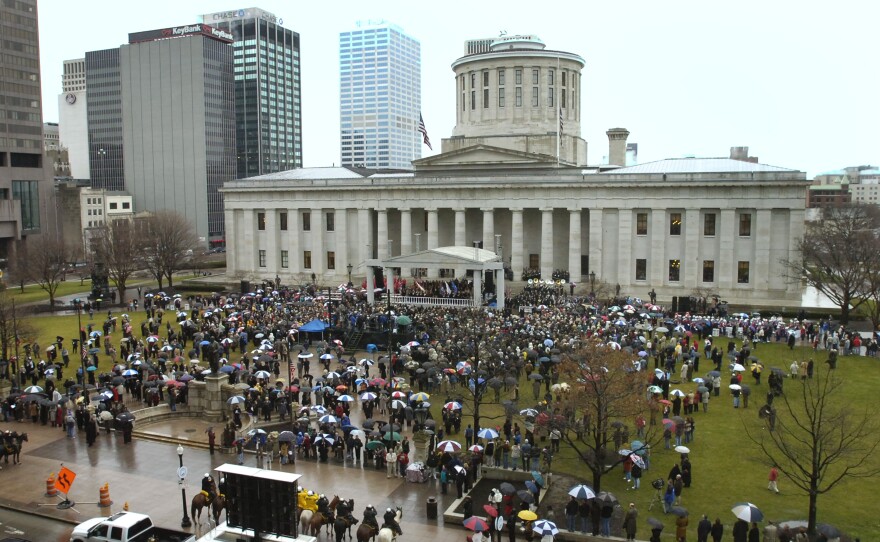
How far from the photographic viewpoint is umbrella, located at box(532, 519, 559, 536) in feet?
65.2

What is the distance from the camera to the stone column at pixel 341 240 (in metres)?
74.4

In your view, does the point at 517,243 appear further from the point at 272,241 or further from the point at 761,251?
the point at 272,241

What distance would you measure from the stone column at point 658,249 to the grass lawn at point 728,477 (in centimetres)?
2749

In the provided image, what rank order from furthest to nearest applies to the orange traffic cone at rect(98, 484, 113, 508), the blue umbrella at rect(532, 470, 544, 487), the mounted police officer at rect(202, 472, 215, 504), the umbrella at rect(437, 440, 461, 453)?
the umbrella at rect(437, 440, 461, 453)
the orange traffic cone at rect(98, 484, 113, 508)
the blue umbrella at rect(532, 470, 544, 487)
the mounted police officer at rect(202, 472, 215, 504)

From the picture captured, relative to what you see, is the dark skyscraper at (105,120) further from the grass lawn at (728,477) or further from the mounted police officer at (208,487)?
the mounted police officer at (208,487)

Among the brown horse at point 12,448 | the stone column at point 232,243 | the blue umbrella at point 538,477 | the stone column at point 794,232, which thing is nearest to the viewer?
the blue umbrella at point 538,477

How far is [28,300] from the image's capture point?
6762 cm

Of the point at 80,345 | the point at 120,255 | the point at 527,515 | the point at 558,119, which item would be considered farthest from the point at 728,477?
the point at 120,255

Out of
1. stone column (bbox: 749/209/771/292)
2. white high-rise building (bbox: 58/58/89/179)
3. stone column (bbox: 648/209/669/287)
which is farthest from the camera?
white high-rise building (bbox: 58/58/89/179)

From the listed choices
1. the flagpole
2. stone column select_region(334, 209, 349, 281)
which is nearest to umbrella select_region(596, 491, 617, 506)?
the flagpole

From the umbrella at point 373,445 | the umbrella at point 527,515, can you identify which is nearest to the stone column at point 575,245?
the umbrella at point 373,445

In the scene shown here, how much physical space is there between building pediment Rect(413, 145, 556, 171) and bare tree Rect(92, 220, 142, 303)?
29.1 meters

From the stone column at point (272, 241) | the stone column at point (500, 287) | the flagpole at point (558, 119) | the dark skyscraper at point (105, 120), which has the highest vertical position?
the dark skyscraper at point (105, 120)

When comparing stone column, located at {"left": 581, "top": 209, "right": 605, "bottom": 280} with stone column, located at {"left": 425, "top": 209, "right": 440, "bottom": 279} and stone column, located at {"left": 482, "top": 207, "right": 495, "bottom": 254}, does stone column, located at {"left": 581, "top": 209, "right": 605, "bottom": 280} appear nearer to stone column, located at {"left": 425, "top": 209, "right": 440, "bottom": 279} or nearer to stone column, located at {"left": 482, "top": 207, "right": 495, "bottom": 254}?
stone column, located at {"left": 482, "top": 207, "right": 495, "bottom": 254}
